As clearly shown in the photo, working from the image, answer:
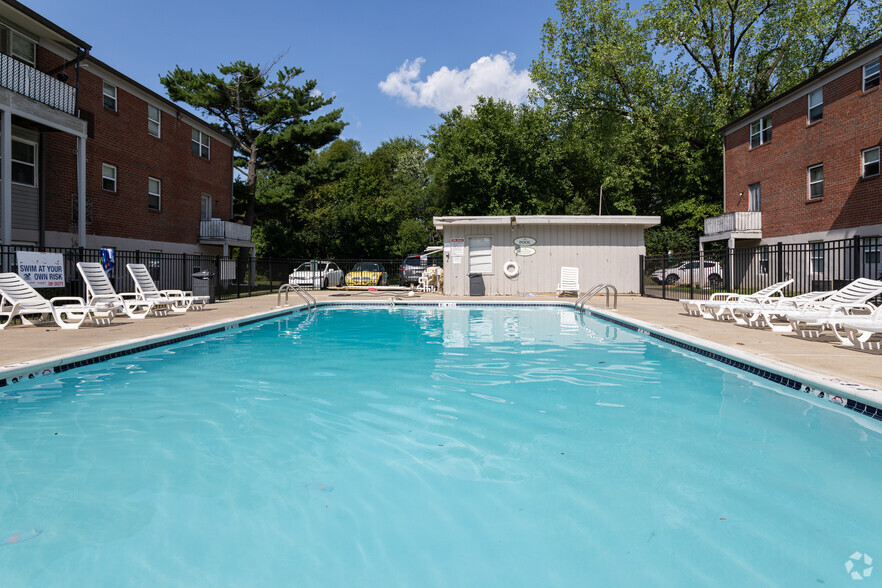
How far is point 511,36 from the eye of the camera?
1203 inches

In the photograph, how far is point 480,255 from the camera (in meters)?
20.2

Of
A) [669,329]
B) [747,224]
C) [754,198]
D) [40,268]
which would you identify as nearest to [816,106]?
[754,198]

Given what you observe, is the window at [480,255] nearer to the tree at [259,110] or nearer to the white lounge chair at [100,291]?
the white lounge chair at [100,291]

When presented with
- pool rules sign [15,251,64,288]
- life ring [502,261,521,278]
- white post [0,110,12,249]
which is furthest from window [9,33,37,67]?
life ring [502,261,521,278]

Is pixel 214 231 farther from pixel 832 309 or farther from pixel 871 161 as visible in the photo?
pixel 871 161

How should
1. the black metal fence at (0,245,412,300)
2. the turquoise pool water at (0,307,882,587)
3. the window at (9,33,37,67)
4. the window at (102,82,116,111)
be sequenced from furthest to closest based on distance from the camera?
the window at (102,82,116,111) → the window at (9,33,37,67) → the black metal fence at (0,245,412,300) → the turquoise pool water at (0,307,882,587)

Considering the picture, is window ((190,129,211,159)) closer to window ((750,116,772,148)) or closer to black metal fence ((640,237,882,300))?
black metal fence ((640,237,882,300))

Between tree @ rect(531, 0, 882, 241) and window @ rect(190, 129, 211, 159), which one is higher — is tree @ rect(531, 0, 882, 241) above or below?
above

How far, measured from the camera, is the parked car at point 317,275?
24516mm

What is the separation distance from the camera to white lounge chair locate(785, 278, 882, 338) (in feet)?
24.6

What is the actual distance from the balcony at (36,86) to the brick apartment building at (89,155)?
0.09ft

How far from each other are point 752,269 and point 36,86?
26063 millimetres

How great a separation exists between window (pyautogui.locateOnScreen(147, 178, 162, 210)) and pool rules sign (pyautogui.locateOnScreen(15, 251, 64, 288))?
972 centimetres

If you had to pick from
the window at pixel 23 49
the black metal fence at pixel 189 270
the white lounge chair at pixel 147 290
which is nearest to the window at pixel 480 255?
the black metal fence at pixel 189 270
